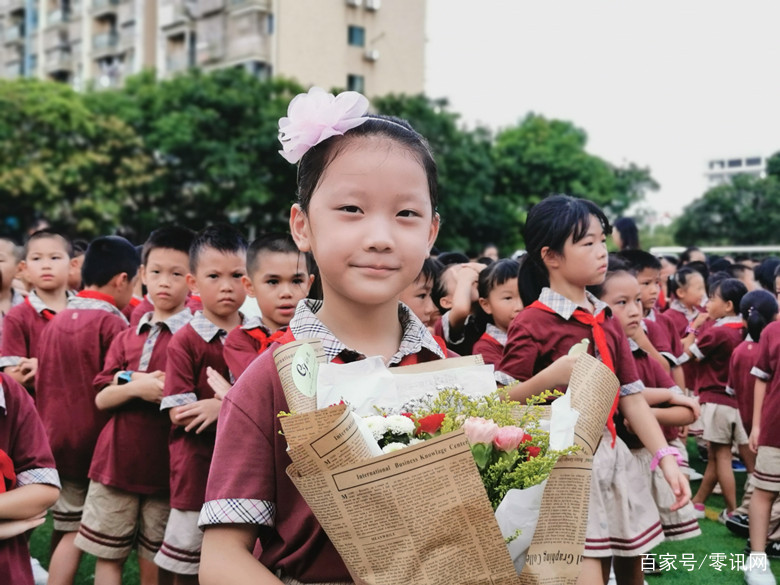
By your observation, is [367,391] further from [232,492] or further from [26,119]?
[26,119]

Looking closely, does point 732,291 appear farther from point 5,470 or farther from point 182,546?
point 5,470

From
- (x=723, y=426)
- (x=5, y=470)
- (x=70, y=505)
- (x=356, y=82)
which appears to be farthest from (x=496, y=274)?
(x=356, y=82)

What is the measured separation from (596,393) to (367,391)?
0.42m

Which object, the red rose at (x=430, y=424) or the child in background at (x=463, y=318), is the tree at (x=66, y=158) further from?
the red rose at (x=430, y=424)

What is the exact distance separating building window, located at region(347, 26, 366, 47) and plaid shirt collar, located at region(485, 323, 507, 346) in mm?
32766

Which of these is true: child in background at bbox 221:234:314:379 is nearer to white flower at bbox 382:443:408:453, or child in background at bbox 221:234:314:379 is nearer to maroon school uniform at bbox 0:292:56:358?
maroon school uniform at bbox 0:292:56:358

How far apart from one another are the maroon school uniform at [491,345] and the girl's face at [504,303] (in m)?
0.06

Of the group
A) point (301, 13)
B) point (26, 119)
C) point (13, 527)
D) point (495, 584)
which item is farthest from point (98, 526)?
point (301, 13)

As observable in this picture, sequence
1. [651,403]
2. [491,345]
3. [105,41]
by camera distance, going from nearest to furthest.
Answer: [651,403]
[491,345]
[105,41]

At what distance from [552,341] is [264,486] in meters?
2.26

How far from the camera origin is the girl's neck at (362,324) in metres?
1.87

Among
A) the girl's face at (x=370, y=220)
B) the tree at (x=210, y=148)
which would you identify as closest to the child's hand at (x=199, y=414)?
the girl's face at (x=370, y=220)

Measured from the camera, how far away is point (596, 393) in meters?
1.65

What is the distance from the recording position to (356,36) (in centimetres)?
3622
